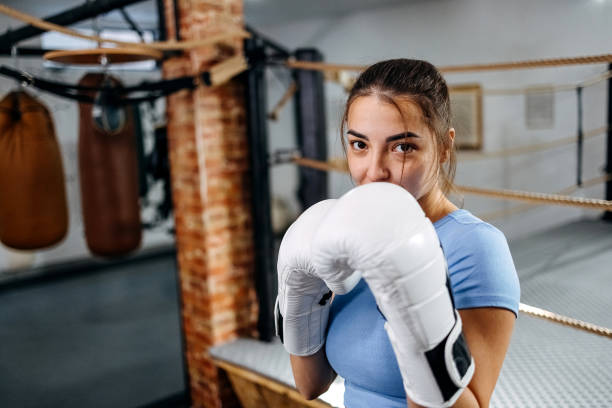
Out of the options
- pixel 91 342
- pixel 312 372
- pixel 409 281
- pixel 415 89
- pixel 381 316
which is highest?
pixel 415 89

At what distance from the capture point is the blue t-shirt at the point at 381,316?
783mm

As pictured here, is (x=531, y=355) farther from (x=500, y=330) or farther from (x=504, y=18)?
(x=504, y=18)

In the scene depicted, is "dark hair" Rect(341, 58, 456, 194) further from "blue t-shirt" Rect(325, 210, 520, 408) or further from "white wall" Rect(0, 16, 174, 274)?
"white wall" Rect(0, 16, 174, 274)

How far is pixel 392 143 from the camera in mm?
812

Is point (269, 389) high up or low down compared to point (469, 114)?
down

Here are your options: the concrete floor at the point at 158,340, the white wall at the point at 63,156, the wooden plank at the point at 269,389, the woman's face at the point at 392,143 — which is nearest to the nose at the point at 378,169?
the woman's face at the point at 392,143

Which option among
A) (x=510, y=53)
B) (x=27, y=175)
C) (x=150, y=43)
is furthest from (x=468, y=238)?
(x=510, y=53)

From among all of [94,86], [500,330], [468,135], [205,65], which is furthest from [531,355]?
[468,135]

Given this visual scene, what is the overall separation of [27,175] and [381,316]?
2013 mm

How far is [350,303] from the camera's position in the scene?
965 mm

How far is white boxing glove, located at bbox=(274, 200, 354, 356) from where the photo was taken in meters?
0.87

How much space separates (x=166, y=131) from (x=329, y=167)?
3.05ft

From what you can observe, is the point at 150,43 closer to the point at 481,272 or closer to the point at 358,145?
the point at 358,145

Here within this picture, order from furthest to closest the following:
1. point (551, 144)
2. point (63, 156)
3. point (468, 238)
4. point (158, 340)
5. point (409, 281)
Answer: point (63, 156)
point (551, 144)
point (158, 340)
point (468, 238)
point (409, 281)
